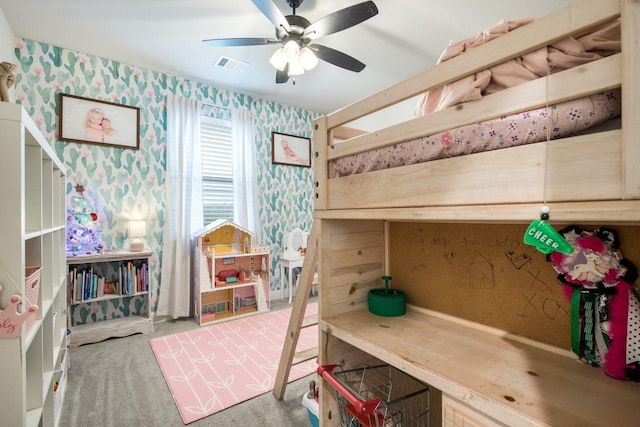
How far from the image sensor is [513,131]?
70 centimetres

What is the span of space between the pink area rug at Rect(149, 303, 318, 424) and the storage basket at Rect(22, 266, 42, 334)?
99 cm

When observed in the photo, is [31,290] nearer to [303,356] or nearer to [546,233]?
[303,356]

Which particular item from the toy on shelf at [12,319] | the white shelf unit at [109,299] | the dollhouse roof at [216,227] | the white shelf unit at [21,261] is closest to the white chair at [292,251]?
the dollhouse roof at [216,227]

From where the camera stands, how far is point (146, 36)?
2611 millimetres

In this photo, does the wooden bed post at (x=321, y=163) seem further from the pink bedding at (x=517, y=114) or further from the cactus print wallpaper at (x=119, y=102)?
the cactus print wallpaper at (x=119, y=102)

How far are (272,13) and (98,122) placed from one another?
232 centimetres

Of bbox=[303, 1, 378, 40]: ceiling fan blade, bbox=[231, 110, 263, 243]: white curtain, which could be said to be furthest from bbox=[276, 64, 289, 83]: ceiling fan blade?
bbox=[231, 110, 263, 243]: white curtain

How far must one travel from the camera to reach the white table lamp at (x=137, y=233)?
2975mm

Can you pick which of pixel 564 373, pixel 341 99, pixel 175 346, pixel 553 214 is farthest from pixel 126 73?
pixel 564 373

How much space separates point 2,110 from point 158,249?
8.65ft

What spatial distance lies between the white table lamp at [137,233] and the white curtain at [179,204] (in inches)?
10.9

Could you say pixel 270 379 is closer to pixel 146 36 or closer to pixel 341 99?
pixel 146 36

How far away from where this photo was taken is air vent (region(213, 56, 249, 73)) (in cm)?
298

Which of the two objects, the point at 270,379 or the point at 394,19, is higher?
the point at 394,19
